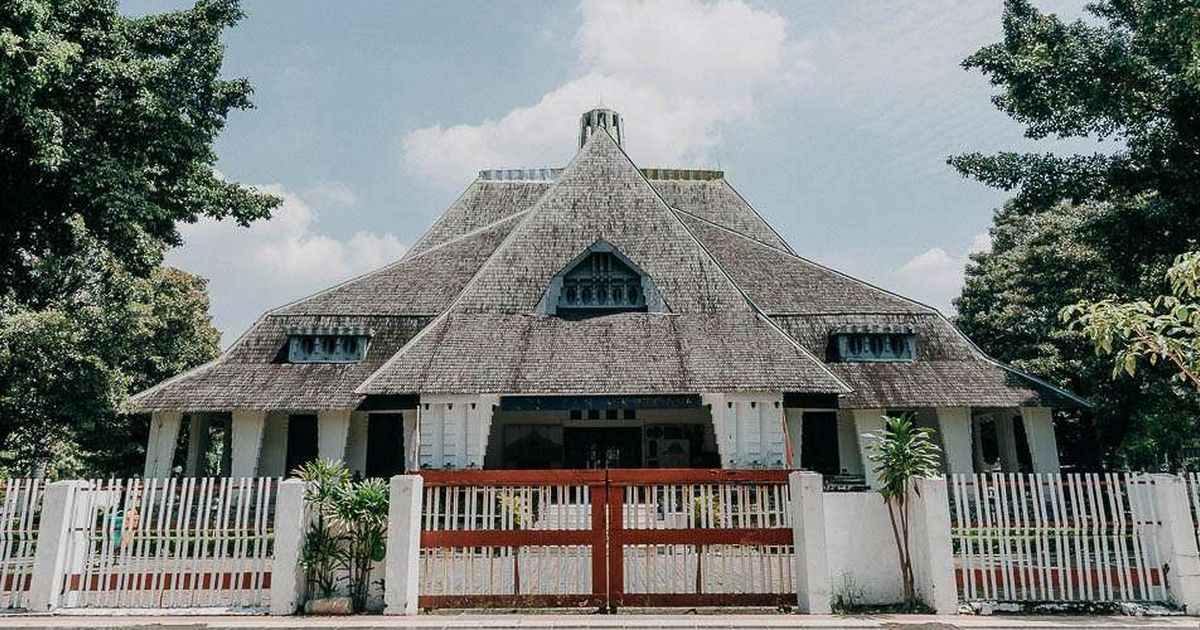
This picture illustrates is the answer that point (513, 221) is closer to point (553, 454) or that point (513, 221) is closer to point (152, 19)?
point (553, 454)

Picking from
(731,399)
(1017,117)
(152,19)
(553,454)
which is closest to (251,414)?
(553,454)

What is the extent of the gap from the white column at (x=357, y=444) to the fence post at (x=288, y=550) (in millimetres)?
10766

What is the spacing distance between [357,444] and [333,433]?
4.34 feet

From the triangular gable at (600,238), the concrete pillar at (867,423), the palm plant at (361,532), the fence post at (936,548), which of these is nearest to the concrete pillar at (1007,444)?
the concrete pillar at (867,423)

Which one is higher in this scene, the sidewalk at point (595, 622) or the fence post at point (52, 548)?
the fence post at point (52, 548)

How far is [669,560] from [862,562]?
2.54m

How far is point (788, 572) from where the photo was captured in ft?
28.6

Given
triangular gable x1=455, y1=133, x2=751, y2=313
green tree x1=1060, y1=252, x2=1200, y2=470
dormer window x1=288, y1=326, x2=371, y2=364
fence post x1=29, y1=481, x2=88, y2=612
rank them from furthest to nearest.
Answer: dormer window x1=288, y1=326, x2=371, y2=364 → triangular gable x1=455, y1=133, x2=751, y2=313 → fence post x1=29, y1=481, x2=88, y2=612 → green tree x1=1060, y1=252, x2=1200, y2=470

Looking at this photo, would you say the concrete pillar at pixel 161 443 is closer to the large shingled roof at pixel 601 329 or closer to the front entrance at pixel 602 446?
the large shingled roof at pixel 601 329

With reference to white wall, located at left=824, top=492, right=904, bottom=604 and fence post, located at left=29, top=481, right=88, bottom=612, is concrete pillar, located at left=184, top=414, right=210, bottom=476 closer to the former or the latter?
fence post, located at left=29, top=481, right=88, bottom=612

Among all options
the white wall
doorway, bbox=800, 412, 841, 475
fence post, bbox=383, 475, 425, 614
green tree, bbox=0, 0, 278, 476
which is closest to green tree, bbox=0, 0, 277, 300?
green tree, bbox=0, 0, 278, 476

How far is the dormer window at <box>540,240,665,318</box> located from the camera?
57.2 ft

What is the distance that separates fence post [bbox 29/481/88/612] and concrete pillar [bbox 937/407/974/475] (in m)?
18.3

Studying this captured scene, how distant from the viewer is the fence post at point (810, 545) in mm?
8383
